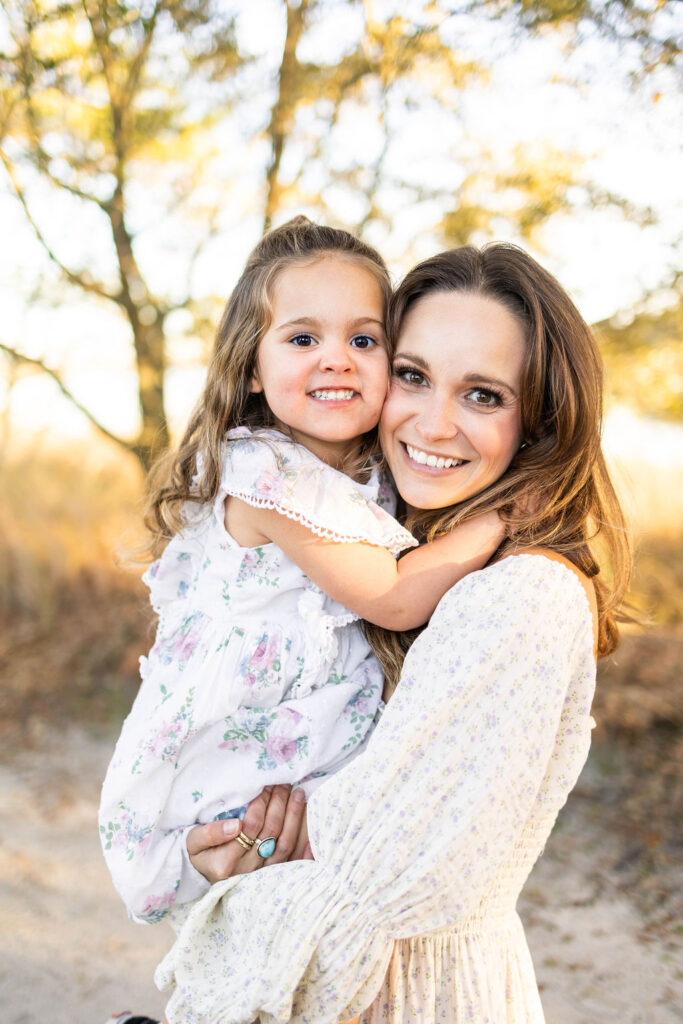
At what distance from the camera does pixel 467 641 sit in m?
1.70

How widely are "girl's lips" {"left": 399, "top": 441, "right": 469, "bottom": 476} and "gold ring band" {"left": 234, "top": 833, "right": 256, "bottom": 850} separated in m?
0.97

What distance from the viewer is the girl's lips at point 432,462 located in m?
2.08

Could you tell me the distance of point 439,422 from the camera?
2.03 m

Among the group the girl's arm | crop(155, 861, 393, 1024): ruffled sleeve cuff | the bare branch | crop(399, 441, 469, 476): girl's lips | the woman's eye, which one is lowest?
crop(155, 861, 393, 1024): ruffled sleeve cuff

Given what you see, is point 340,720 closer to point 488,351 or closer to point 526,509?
point 526,509

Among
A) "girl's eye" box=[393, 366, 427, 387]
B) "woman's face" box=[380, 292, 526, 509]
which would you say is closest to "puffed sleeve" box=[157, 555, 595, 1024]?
"woman's face" box=[380, 292, 526, 509]

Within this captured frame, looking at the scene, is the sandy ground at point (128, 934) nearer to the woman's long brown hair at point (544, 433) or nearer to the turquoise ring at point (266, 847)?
the turquoise ring at point (266, 847)

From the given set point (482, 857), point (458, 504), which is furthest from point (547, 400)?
point (482, 857)

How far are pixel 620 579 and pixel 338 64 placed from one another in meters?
2.90

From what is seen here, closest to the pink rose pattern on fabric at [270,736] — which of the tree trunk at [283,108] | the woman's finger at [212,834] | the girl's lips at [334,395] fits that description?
the woman's finger at [212,834]

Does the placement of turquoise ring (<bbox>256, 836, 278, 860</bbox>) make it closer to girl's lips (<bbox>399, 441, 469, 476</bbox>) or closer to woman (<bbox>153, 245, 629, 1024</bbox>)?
woman (<bbox>153, 245, 629, 1024</bbox>)

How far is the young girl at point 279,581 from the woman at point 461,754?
15 centimetres

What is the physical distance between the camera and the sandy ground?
10.7 feet

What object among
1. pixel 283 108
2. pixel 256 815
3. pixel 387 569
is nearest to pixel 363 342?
pixel 387 569
